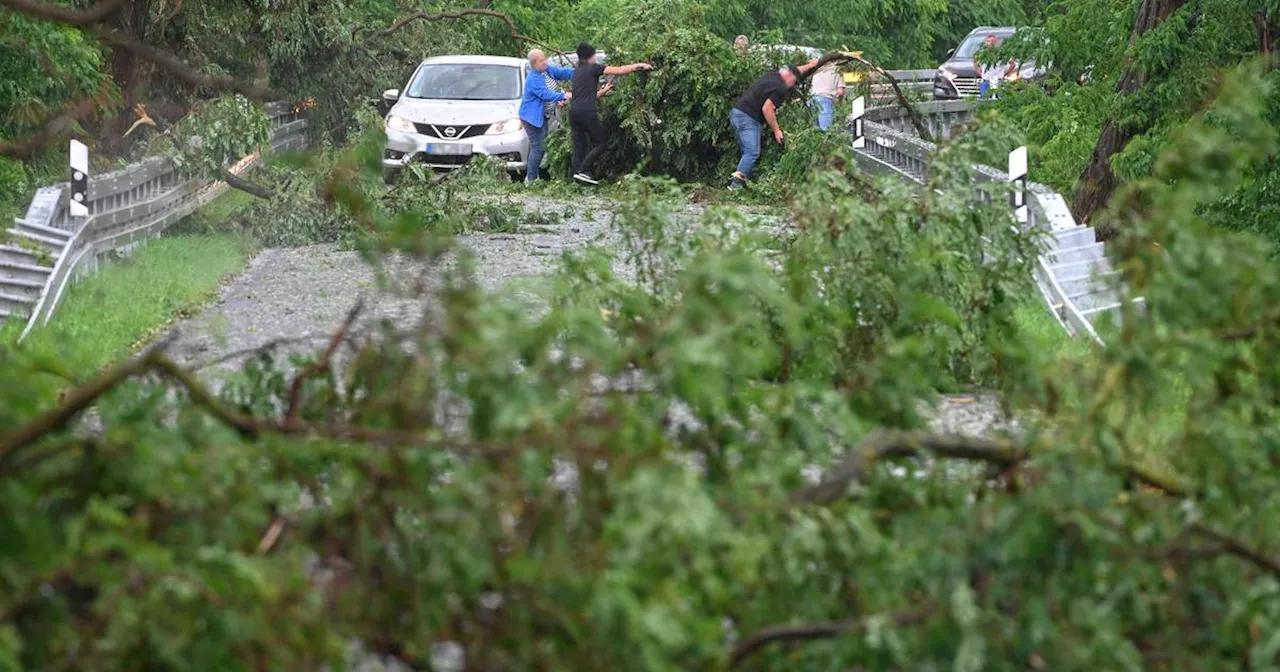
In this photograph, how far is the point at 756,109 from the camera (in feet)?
77.7

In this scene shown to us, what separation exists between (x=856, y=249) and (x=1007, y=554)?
5.83m

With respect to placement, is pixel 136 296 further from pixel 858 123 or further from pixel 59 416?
pixel 858 123

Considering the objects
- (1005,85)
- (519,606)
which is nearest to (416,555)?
(519,606)

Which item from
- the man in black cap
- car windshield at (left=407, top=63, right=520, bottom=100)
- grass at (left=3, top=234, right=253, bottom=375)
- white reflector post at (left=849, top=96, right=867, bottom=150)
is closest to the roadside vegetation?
grass at (left=3, top=234, right=253, bottom=375)

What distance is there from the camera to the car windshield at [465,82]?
27547 millimetres

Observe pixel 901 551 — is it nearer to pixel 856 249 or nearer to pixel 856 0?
pixel 856 249

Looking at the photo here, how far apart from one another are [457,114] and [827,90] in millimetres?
5592

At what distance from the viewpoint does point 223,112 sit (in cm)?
1956

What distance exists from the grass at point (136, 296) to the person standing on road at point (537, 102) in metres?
7.83

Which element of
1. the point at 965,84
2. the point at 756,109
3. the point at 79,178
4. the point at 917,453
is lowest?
the point at 965,84

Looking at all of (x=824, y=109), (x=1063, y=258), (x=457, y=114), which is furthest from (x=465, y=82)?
(x=1063, y=258)

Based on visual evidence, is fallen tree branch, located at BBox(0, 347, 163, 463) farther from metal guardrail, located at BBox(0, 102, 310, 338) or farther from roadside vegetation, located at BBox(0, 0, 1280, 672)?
metal guardrail, located at BBox(0, 102, 310, 338)

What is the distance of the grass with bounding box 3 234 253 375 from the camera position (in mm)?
12031

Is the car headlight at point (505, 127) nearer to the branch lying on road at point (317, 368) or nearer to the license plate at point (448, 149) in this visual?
the license plate at point (448, 149)
